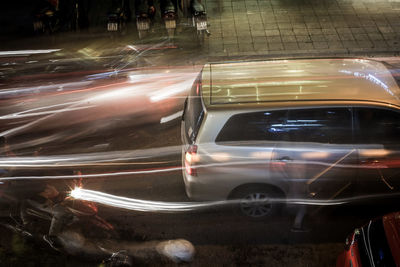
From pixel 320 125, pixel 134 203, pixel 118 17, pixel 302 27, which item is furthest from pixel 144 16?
pixel 320 125

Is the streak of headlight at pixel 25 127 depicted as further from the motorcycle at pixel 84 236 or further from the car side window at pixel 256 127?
the car side window at pixel 256 127

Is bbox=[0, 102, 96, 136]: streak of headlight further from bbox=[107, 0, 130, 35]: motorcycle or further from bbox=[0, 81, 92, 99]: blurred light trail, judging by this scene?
bbox=[107, 0, 130, 35]: motorcycle

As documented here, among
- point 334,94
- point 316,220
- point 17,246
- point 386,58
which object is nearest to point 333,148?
point 334,94

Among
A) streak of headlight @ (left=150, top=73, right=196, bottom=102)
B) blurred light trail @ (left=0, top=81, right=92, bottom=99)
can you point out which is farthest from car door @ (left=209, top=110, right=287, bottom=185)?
blurred light trail @ (left=0, top=81, right=92, bottom=99)

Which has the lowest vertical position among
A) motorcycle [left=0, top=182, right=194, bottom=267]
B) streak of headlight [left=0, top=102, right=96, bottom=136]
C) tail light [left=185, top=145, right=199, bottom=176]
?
motorcycle [left=0, top=182, right=194, bottom=267]

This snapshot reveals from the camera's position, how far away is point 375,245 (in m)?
3.37

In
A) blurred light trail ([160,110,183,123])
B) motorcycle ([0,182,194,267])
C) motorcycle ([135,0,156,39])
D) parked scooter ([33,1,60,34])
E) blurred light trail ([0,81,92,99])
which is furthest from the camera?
parked scooter ([33,1,60,34])

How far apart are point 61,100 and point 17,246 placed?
5.12 m

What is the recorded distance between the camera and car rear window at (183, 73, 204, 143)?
465 cm

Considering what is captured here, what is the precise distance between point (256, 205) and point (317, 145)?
1.17 meters

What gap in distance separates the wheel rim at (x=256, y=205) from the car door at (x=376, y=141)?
1.25 m

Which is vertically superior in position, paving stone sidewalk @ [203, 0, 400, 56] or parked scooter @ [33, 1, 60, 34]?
parked scooter @ [33, 1, 60, 34]

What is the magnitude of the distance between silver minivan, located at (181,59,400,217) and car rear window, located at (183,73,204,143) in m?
0.03

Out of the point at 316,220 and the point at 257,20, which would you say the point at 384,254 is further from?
the point at 257,20
